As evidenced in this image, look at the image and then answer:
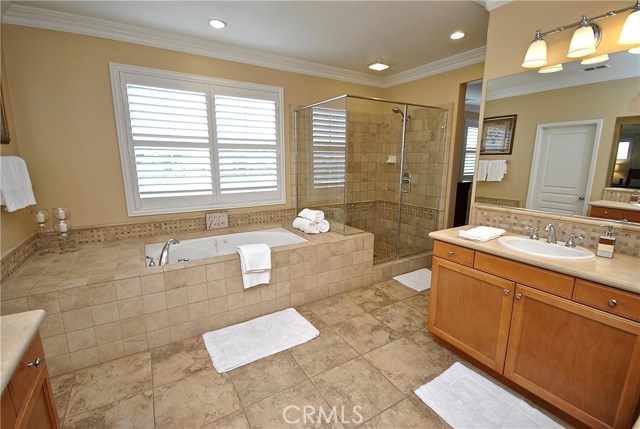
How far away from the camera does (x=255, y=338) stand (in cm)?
224

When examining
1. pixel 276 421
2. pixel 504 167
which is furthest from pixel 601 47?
pixel 276 421

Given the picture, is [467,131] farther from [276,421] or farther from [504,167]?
[276,421]

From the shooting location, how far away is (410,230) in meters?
3.96

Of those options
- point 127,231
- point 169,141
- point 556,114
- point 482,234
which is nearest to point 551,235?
point 482,234

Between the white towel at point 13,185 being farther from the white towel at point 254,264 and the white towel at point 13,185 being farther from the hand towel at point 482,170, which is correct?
the hand towel at point 482,170

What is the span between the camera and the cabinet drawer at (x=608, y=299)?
125 cm

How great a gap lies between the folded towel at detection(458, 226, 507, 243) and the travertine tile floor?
0.90 m

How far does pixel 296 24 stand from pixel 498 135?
6.39 ft

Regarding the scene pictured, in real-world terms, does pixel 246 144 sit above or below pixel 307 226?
above

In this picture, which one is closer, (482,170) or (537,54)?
(537,54)

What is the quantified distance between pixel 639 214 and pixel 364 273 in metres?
2.14

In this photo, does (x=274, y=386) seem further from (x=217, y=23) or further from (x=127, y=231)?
(x=217, y=23)

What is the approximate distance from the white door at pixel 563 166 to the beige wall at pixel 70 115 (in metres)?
3.13

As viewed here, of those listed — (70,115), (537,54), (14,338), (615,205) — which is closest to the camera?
(14,338)
